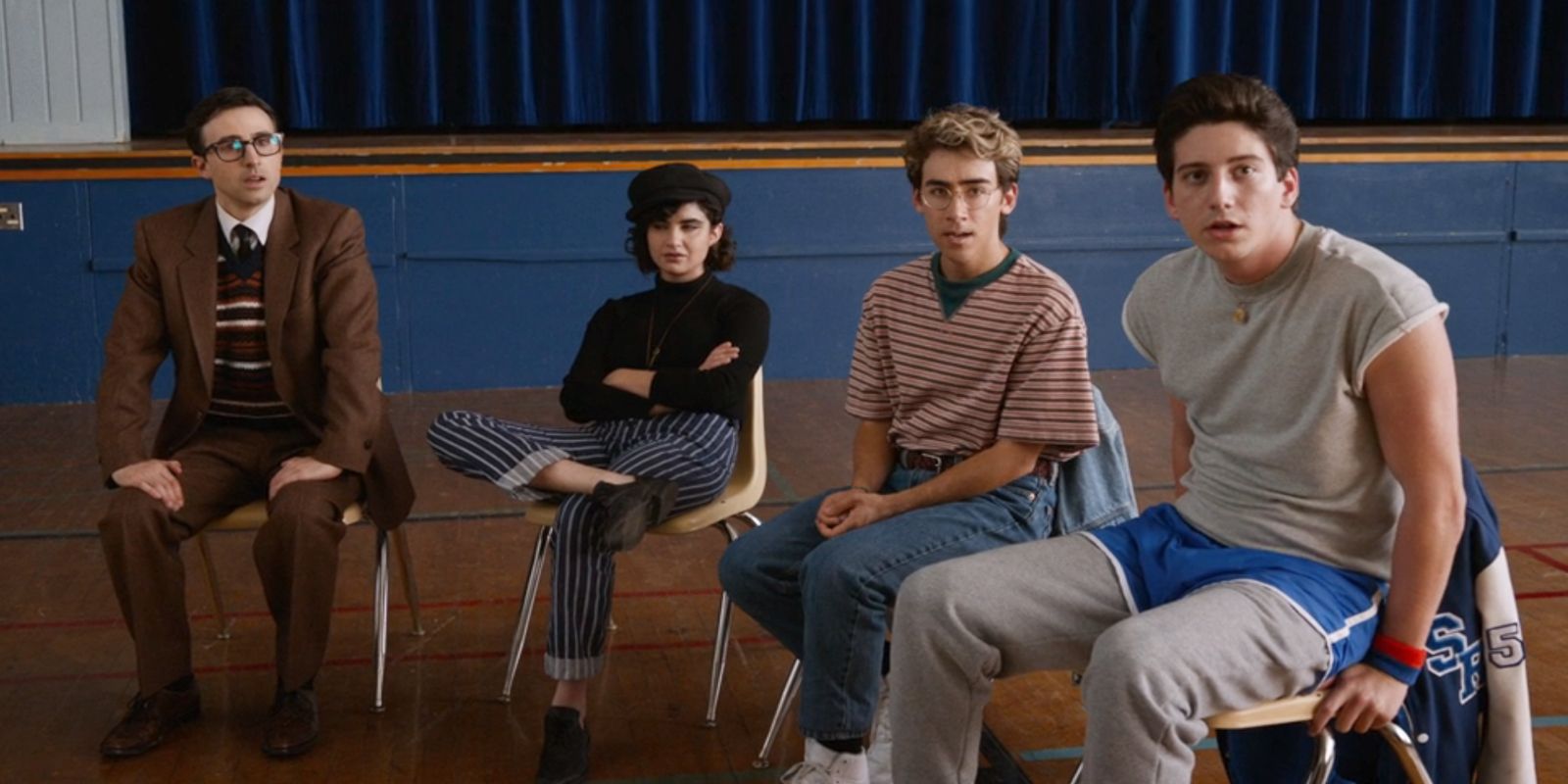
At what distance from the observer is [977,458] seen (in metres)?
2.54

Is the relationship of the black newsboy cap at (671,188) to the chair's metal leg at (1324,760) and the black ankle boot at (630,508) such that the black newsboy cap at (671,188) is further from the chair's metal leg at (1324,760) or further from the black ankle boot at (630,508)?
the chair's metal leg at (1324,760)

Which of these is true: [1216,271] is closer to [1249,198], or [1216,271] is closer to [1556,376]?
[1249,198]

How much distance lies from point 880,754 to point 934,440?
0.48 m

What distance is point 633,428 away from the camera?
10.2ft

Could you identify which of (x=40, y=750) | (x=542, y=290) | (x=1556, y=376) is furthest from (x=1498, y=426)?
(x=40, y=750)

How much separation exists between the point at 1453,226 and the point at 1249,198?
5.05 metres

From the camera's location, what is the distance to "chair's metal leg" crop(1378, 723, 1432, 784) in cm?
192

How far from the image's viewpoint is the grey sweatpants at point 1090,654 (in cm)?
187

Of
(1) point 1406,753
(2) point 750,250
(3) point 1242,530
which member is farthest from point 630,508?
(2) point 750,250

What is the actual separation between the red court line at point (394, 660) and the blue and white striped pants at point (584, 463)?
530mm

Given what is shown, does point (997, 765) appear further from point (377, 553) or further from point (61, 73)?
point (61, 73)

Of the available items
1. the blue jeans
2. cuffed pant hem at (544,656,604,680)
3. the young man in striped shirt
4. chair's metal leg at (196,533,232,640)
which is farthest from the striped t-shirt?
chair's metal leg at (196,533,232,640)

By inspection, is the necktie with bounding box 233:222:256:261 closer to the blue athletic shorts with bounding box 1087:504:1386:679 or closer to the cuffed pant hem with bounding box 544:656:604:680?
the cuffed pant hem with bounding box 544:656:604:680

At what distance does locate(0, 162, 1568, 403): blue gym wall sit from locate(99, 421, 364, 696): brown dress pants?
3.17m
